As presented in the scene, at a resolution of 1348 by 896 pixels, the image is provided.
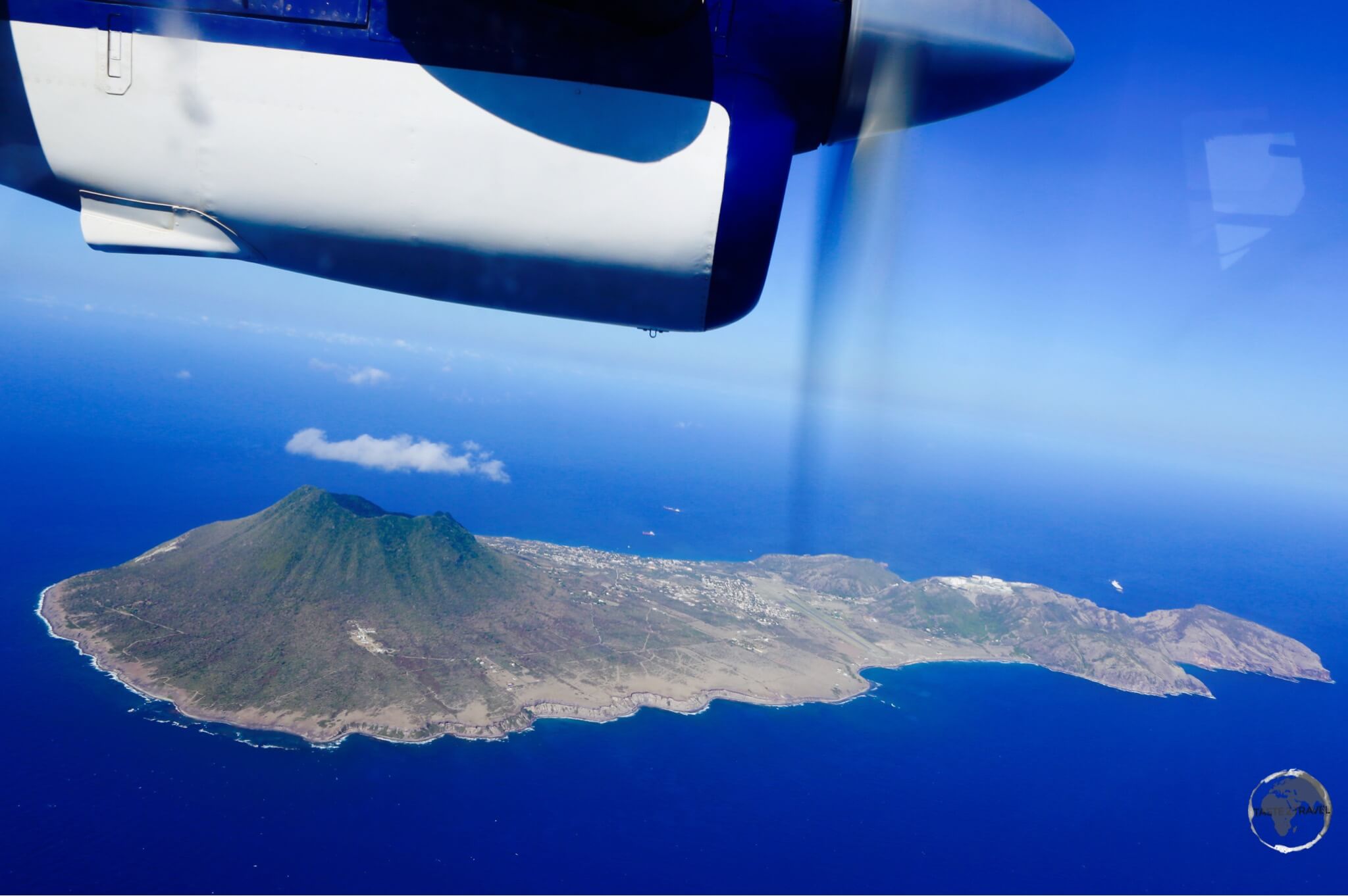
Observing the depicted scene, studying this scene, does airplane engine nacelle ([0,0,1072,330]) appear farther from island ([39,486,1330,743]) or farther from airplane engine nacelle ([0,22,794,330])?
island ([39,486,1330,743])

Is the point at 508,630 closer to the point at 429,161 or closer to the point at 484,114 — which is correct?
the point at 429,161

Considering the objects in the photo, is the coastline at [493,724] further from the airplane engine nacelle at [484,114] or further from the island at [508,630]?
the airplane engine nacelle at [484,114]

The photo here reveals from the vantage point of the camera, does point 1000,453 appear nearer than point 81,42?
No

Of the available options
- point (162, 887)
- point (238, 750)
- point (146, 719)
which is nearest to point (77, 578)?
point (146, 719)

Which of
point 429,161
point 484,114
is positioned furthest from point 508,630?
point 484,114

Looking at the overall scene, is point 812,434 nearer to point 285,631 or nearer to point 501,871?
point 501,871

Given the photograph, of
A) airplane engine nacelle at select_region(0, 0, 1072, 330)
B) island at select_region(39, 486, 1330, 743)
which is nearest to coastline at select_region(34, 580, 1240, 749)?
island at select_region(39, 486, 1330, 743)

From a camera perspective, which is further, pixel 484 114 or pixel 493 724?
pixel 493 724
